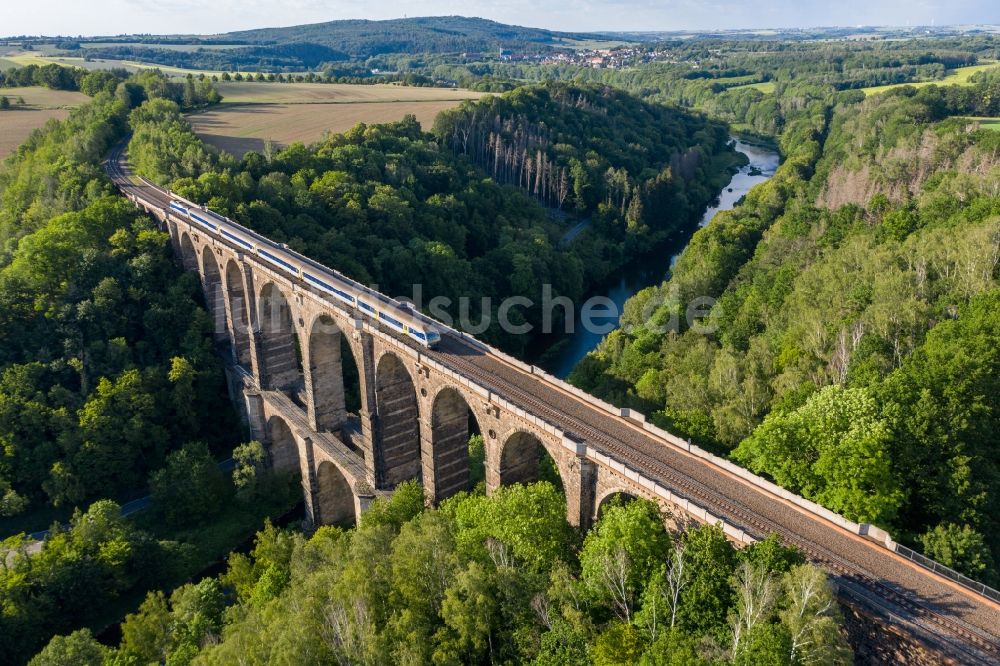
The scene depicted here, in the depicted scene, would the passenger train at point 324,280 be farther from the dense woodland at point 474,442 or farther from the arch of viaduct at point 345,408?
the dense woodland at point 474,442

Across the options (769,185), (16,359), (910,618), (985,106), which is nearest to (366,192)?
(16,359)

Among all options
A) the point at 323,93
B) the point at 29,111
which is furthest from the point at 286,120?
the point at 29,111

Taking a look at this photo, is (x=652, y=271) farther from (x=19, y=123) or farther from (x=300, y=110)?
(x=19, y=123)

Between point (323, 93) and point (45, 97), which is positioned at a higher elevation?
point (45, 97)

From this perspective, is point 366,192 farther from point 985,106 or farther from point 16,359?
point 985,106

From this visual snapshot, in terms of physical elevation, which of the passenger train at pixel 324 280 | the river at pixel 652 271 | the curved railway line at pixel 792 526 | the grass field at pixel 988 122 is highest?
the grass field at pixel 988 122

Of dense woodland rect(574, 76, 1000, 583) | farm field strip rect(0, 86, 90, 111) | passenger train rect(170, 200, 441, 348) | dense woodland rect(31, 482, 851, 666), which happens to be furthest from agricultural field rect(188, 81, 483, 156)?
dense woodland rect(31, 482, 851, 666)

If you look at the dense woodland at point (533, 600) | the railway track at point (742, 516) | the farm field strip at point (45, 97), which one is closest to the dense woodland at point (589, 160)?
the farm field strip at point (45, 97)
